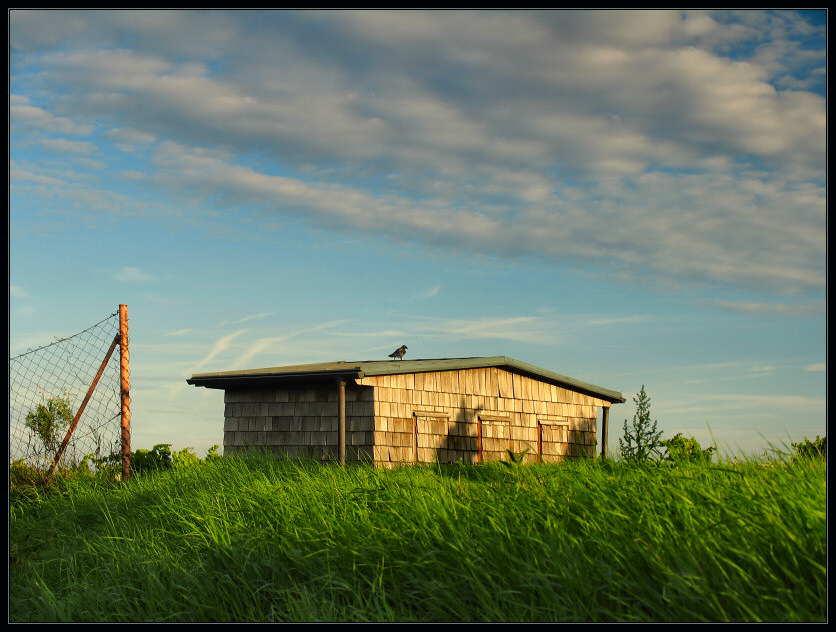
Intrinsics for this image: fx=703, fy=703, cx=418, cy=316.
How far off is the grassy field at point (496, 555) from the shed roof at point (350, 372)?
21.6ft

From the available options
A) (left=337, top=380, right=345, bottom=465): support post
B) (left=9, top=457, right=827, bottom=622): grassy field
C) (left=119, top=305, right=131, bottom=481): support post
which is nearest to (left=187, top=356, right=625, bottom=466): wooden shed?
(left=337, top=380, right=345, bottom=465): support post

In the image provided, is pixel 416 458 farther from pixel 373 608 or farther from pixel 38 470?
pixel 373 608

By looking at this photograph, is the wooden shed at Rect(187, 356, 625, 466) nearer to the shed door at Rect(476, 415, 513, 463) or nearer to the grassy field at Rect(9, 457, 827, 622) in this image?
the shed door at Rect(476, 415, 513, 463)

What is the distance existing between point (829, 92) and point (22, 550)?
12253 millimetres

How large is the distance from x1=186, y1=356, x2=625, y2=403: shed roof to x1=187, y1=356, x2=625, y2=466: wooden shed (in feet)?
0.10

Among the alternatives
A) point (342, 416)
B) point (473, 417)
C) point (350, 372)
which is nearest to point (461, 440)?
point (473, 417)

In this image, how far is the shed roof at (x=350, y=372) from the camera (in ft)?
50.9

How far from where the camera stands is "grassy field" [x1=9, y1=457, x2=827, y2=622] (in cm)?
446

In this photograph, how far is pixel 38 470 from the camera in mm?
14219

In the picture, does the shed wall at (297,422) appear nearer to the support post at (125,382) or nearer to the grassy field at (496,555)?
the support post at (125,382)

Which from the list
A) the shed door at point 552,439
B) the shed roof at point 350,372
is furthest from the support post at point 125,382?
the shed door at point 552,439

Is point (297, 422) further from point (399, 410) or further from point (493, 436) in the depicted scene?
point (493, 436)

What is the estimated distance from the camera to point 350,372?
49.8ft

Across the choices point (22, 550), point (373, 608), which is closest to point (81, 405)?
point (22, 550)
